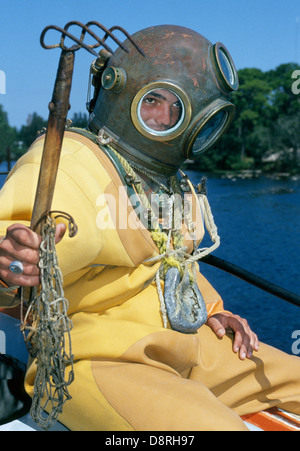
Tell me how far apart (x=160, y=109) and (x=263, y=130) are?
37.7m

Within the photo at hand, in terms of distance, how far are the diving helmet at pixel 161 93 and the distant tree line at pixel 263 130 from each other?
28.7 meters

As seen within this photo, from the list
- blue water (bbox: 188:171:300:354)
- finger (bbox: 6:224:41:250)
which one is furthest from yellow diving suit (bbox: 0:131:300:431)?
blue water (bbox: 188:171:300:354)

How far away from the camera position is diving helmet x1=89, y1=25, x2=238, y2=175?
1.94 metres

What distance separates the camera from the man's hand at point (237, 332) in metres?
2.22

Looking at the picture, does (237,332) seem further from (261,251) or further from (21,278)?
(261,251)

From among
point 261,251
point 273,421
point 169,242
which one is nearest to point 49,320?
point 169,242

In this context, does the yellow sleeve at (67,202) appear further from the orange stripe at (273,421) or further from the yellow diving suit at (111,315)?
the orange stripe at (273,421)

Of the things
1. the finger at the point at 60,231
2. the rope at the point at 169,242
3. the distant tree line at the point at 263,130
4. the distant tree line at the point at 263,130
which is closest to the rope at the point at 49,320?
the finger at the point at 60,231

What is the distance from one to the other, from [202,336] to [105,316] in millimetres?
493

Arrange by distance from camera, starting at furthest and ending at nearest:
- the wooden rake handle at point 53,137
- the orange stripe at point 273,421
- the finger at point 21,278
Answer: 1. the orange stripe at point 273,421
2. the finger at point 21,278
3. the wooden rake handle at point 53,137

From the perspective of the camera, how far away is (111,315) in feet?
6.16

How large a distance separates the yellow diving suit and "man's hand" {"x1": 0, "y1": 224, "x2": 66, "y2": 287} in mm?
94

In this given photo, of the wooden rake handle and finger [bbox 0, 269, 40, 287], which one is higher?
the wooden rake handle

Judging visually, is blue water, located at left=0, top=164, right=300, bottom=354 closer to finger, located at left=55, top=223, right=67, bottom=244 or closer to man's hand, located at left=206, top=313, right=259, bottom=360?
finger, located at left=55, top=223, right=67, bottom=244
